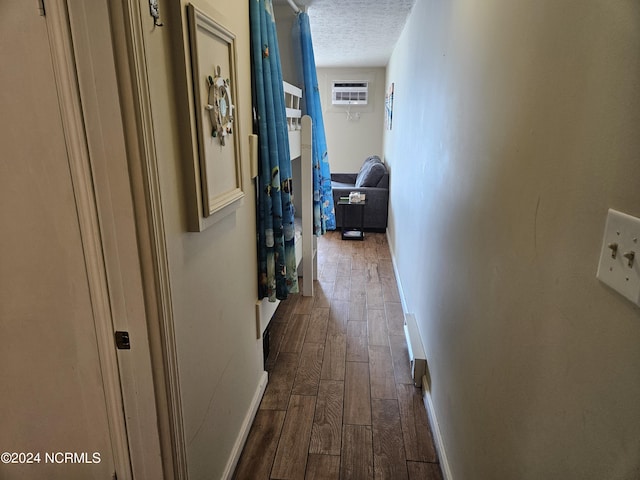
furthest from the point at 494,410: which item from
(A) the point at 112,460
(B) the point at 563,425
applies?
(A) the point at 112,460

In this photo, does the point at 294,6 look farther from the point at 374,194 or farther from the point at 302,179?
the point at 374,194

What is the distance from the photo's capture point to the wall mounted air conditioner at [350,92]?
6.73 metres

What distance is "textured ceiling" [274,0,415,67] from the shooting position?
10.1ft

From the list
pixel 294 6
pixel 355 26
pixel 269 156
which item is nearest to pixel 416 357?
pixel 269 156

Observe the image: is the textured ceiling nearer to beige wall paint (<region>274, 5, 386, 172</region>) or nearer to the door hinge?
beige wall paint (<region>274, 5, 386, 172</region>)

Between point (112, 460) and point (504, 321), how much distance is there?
1.12 m

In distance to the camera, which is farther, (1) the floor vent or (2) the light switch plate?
(1) the floor vent

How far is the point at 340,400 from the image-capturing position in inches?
84.6

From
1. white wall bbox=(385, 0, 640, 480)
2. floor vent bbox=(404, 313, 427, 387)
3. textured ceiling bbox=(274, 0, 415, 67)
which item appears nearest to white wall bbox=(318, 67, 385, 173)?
textured ceiling bbox=(274, 0, 415, 67)

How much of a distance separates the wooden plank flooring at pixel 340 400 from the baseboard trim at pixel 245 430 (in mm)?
39

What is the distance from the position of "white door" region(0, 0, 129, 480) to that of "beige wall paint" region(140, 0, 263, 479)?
207mm

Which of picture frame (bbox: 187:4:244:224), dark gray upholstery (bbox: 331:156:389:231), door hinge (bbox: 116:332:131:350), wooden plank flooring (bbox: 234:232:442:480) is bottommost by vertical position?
wooden plank flooring (bbox: 234:232:442:480)

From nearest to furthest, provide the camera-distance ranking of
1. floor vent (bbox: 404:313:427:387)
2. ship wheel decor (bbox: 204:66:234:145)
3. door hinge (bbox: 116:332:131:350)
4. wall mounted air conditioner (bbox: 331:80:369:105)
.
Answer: door hinge (bbox: 116:332:131:350) → ship wheel decor (bbox: 204:66:234:145) → floor vent (bbox: 404:313:427:387) → wall mounted air conditioner (bbox: 331:80:369:105)

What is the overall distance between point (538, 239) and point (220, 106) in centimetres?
100
